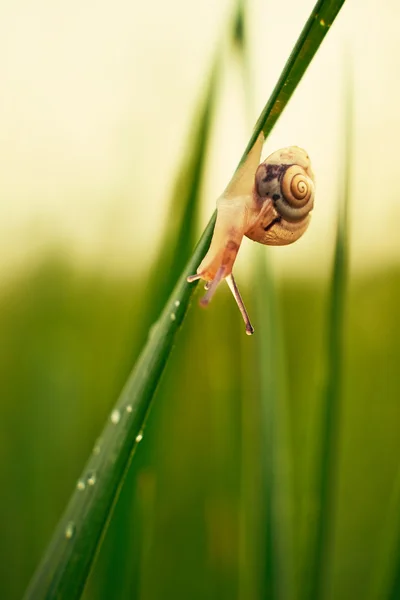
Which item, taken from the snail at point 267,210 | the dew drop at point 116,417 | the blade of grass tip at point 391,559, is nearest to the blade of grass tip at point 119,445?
the dew drop at point 116,417

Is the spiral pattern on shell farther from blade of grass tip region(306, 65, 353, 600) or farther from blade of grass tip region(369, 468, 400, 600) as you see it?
blade of grass tip region(369, 468, 400, 600)

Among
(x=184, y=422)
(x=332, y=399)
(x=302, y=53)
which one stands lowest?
(x=184, y=422)

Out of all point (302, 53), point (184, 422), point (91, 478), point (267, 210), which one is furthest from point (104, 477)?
point (184, 422)

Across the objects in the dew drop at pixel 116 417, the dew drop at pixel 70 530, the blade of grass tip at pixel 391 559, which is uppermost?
the dew drop at pixel 116 417

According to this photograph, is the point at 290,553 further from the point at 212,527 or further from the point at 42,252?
the point at 42,252

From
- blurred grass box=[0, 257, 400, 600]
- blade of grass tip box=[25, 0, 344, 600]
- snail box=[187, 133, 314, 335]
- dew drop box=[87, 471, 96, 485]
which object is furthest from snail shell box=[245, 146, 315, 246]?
dew drop box=[87, 471, 96, 485]

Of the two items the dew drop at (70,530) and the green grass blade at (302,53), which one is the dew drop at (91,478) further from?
the green grass blade at (302,53)

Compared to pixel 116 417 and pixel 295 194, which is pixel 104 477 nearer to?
pixel 116 417
